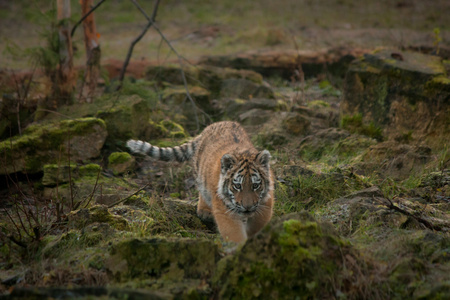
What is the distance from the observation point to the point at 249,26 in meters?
21.5

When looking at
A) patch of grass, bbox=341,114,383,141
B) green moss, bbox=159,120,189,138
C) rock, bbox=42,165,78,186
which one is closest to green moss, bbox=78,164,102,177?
rock, bbox=42,165,78,186

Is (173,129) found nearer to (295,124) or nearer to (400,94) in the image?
(295,124)

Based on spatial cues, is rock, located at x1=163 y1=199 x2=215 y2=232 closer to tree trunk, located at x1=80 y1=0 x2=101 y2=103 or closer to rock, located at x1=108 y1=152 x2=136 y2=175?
rock, located at x1=108 y1=152 x2=136 y2=175

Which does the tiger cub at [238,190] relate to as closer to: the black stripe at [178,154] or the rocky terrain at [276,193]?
the rocky terrain at [276,193]

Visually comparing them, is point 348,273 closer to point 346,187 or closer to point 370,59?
point 346,187

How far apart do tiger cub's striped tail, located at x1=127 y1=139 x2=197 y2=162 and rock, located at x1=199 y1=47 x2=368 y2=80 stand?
8.17 metres

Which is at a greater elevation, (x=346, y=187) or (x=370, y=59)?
(x=370, y=59)

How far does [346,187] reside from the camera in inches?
275

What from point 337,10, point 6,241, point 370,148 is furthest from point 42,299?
point 337,10

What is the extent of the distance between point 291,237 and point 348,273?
551mm

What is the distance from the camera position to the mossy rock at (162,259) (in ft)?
14.3

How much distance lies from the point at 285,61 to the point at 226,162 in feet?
35.9

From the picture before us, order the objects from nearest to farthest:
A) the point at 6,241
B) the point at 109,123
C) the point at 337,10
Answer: the point at 6,241, the point at 109,123, the point at 337,10

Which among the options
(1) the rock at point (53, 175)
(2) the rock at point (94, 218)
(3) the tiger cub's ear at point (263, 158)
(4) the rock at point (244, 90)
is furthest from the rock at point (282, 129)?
(2) the rock at point (94, 218)
